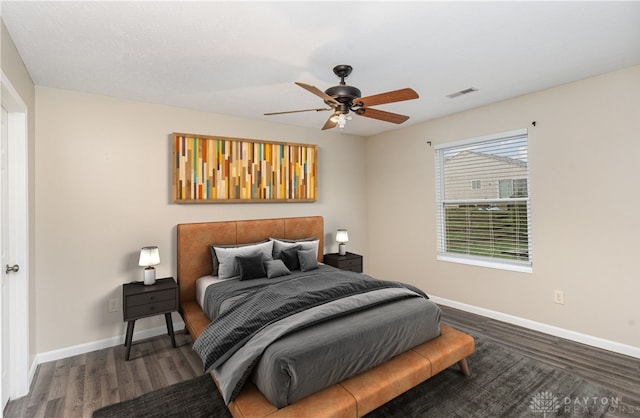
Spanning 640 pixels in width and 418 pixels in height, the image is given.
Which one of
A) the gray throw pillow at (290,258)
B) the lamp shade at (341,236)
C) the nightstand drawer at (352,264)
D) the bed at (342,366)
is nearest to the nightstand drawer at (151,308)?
the bed at (342,366)

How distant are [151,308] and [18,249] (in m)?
1.17

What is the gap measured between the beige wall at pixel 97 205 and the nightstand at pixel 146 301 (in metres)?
0.42

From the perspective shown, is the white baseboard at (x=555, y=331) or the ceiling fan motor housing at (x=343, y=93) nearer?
the ceiling fan motor housing at (x=343, y=93)

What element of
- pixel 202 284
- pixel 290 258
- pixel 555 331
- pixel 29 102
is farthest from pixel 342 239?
pixel 29 102

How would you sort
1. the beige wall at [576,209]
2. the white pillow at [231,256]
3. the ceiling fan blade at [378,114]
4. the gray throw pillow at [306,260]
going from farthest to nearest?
the gray throw pillow at [306,260] < the white pillow at [231,256] < the beige wall at [576,209] < the ceiling fan blade at [378,114]

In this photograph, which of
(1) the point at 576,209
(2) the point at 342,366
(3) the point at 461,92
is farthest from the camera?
(3) the point at 461,92

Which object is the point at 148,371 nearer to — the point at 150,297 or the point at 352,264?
the point at 150,297

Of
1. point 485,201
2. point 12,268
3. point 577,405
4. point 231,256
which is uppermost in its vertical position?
point 485,201

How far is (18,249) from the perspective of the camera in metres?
2.44

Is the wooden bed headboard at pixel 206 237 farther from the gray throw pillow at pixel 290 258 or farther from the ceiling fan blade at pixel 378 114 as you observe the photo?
the ceiling fan blade at pixel 378 114

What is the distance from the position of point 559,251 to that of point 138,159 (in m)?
4.73

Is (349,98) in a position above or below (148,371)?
above

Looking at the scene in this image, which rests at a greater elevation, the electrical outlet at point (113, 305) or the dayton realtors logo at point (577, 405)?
the electrical outlet at point (113, 305)

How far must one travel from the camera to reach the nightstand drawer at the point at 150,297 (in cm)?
299
